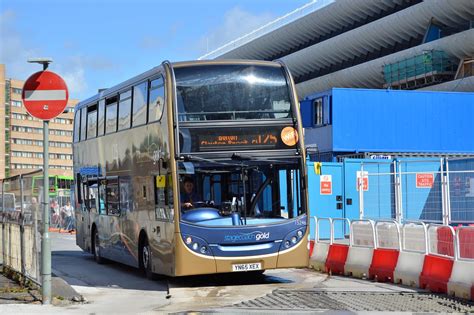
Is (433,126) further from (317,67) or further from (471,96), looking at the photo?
(317,67)

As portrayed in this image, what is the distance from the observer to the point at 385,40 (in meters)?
65.8

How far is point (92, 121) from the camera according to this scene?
66.7 feet

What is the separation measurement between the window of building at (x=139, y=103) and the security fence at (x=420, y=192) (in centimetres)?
745

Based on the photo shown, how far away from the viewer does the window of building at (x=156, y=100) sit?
14641mm

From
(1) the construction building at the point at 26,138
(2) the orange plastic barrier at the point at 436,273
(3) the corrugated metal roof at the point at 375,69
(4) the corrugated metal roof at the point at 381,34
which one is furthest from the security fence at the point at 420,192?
(1) the construction building at the point at 26,138

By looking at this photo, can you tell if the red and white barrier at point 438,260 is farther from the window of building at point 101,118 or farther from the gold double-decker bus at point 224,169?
the window of building at point 101,118

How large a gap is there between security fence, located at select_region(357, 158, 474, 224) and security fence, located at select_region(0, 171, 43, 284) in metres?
9.27

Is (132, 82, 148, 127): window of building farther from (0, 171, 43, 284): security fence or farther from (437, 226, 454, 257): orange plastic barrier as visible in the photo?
(437, 226, 454, 257): orange plastic barrier

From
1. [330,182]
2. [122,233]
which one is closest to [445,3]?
[330,182]

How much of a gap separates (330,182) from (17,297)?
1382 cm

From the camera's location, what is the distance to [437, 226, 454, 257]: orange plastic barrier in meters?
12.9

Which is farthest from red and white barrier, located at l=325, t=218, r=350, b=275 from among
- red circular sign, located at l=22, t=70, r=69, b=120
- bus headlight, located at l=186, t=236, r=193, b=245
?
red circular sign, located at l=22, t=70, r=69, b=120

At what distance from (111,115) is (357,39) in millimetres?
52626

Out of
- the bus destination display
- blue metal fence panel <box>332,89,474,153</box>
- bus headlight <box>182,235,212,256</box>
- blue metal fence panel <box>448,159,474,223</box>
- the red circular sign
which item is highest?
blue metal fence panel <box>332,89,474,153</box>
